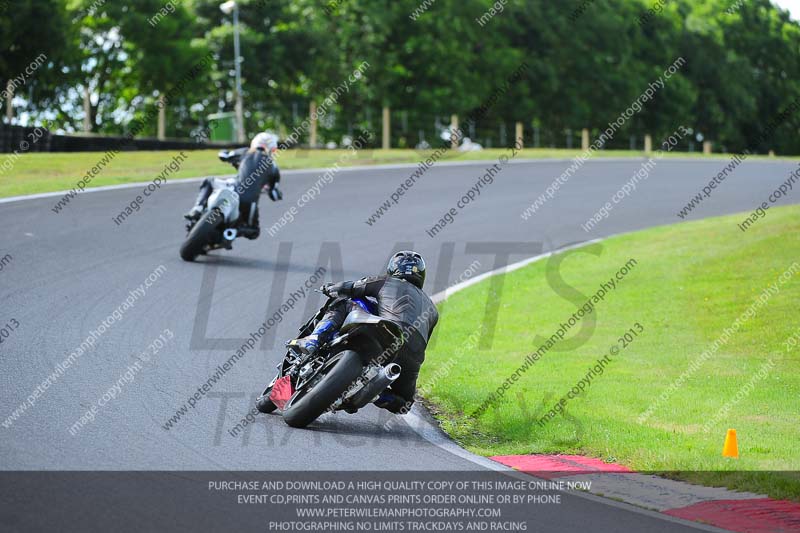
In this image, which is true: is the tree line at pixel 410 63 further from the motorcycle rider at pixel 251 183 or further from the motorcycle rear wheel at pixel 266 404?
the motorcycle rear wheel at pixel 266 404

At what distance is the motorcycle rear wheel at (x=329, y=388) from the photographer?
334 inches

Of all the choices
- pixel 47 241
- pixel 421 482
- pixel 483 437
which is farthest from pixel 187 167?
pixel 421 482

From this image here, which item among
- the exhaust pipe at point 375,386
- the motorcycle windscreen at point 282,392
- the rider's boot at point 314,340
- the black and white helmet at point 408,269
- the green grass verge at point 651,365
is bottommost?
the green grass verge at point 651,365

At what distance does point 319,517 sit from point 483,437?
307 cm

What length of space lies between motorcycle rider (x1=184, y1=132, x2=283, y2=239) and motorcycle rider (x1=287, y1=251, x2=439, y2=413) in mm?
7988

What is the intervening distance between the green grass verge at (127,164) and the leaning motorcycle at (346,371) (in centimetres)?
1355

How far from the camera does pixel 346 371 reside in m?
8.48

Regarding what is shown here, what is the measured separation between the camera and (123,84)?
2352 inches

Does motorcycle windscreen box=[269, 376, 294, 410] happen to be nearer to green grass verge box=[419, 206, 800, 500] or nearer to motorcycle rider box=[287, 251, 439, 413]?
motorcycle rider box=[287, 251, 439, 413]

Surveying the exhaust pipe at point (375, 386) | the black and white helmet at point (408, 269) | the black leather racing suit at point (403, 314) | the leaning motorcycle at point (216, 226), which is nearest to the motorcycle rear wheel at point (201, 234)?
the leaning motorcycle at point (216, 226)

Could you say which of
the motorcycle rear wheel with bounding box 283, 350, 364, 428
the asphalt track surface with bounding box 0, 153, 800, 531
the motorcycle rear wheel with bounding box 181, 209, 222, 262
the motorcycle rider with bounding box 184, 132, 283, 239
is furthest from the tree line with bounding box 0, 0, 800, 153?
the motorcycle rear wheel with bounding box 283, 350, 364, 428

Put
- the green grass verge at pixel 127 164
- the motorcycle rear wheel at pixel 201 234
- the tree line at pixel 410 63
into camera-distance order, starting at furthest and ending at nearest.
Answer: 1. the tree line at pixel 410 63
2. the green grass verge at pixel 127 164
3. the motorcycle rear wheel at pixel 201 234

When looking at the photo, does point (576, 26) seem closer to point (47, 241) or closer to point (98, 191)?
point (98, 191)

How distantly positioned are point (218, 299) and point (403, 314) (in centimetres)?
586
